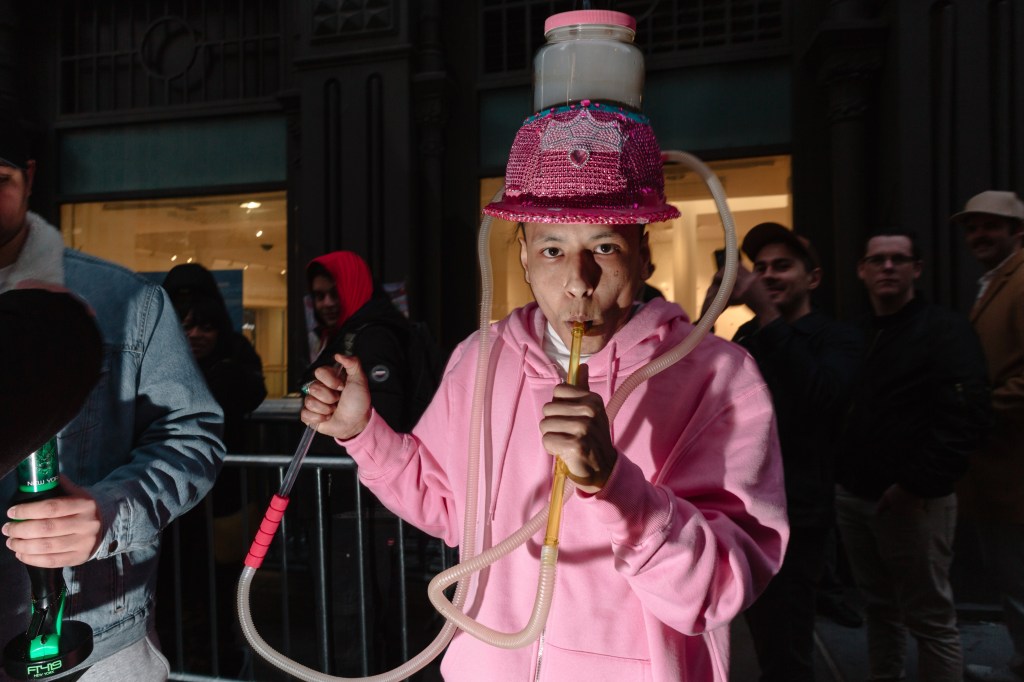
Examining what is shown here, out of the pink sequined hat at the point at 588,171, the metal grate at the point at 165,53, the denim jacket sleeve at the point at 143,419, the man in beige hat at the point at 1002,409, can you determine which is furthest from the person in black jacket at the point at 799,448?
the metal grate at the point at 165,53

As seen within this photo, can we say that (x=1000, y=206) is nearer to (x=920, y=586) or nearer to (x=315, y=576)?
(x=920, y=586)

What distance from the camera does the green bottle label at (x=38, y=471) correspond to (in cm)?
124

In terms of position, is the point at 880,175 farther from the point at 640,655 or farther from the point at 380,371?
the point at 640,655

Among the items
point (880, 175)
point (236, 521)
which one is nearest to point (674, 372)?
point (236, 521)

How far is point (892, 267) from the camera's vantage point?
341cm

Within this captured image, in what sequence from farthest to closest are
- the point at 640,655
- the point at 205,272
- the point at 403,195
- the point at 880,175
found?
the point at 403,195, the point at 880,175, the point at 205,272, the point at 640,655

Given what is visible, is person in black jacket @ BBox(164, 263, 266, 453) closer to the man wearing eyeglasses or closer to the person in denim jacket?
the person in denim jacket

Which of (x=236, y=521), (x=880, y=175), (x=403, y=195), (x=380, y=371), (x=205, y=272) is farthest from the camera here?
(x=403, y=195)

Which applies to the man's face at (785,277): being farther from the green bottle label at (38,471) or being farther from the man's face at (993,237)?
the green bottle label at (38,471)

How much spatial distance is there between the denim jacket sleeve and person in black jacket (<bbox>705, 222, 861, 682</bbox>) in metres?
1.95

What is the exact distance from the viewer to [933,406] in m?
3.23

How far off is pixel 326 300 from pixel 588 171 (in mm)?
2665

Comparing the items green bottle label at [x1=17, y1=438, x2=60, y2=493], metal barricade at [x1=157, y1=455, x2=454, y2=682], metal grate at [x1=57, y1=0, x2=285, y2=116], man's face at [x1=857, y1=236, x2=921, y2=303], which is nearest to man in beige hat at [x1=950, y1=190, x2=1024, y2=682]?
man's face at [x1=857, y1=236, x2=921, y2=303]

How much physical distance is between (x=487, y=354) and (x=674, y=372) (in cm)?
41
